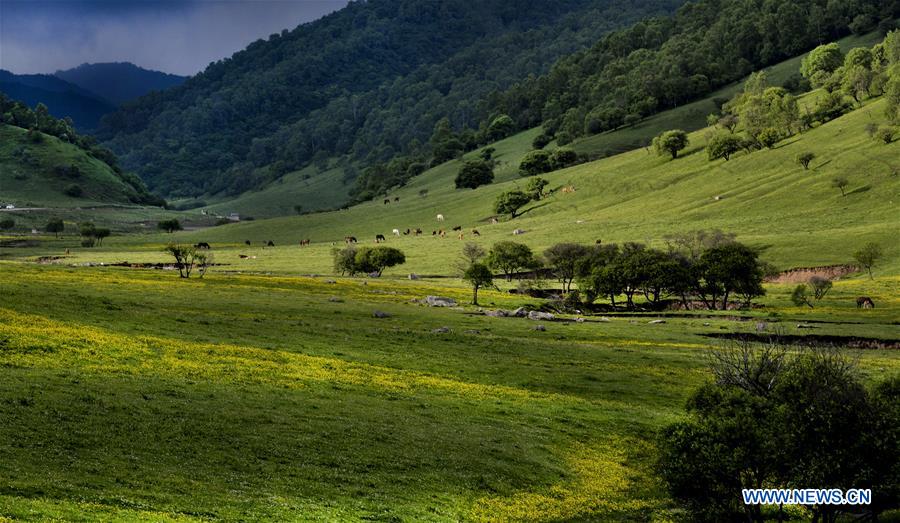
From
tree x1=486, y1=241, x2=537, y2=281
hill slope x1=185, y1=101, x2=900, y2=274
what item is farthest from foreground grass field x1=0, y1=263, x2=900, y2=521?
hill slope x1=185, y1=101, x2=900, y2=274

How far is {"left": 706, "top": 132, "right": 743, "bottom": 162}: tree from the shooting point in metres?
185

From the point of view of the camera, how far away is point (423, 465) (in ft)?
104

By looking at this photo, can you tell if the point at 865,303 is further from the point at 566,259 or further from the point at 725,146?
the point at 725,146

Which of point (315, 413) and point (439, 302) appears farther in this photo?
point (439, 302)

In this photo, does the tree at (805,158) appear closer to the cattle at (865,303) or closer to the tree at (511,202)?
the tree at (511,202)

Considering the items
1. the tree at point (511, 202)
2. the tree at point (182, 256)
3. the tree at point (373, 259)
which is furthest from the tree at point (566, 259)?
the tree at point (511, 202)

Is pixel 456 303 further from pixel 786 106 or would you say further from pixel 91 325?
pixel 786 106

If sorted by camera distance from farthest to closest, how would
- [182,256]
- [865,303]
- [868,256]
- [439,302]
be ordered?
[868,256] < [182,256] < [439,302] < [865,303]

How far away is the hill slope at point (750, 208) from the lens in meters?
123

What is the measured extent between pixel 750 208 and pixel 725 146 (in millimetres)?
41324

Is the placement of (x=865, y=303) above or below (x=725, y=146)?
below

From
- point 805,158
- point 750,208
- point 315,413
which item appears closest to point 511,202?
point 750,208

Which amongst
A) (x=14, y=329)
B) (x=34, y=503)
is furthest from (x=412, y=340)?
(x=34, y=503)

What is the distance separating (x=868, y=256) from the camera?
10294 centimetres
